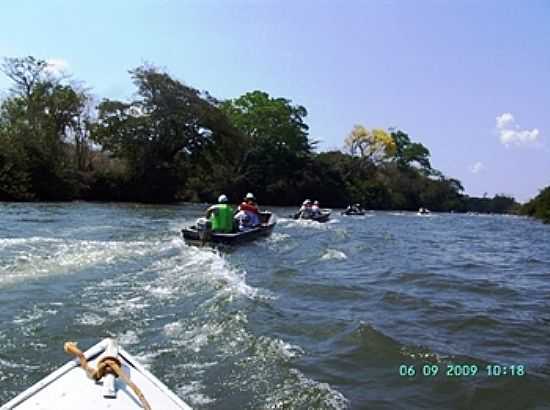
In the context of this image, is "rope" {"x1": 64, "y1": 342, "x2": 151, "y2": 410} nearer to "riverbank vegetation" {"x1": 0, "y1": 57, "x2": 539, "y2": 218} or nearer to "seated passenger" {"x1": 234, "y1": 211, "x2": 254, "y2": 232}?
"seated passenger" {"x1": 234, "y1": 211, "x2": 254, "y2": 232}

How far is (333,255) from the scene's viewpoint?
56.7 feet

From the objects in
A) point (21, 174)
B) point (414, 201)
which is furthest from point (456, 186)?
point (21, 174)

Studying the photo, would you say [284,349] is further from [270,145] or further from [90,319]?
[270,145]

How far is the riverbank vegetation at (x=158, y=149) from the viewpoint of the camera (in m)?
43.5

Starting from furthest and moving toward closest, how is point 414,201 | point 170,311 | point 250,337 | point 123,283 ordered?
1. point 414,201
2. point 123,283
3. point 170,311
4. point 250,337

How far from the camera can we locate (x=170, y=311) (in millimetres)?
9039

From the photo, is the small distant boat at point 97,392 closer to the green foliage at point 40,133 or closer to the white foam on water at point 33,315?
the white foam on water at point 33,315

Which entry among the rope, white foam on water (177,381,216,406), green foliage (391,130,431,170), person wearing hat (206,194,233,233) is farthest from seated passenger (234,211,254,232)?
green foliage (391,130,431,170)

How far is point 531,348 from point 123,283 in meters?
6.82

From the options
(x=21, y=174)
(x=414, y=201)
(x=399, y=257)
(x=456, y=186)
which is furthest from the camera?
(x=456, y=186)

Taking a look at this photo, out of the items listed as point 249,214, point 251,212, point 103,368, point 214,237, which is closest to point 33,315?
point 103,368

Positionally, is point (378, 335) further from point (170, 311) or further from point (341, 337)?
point (170, 311)
